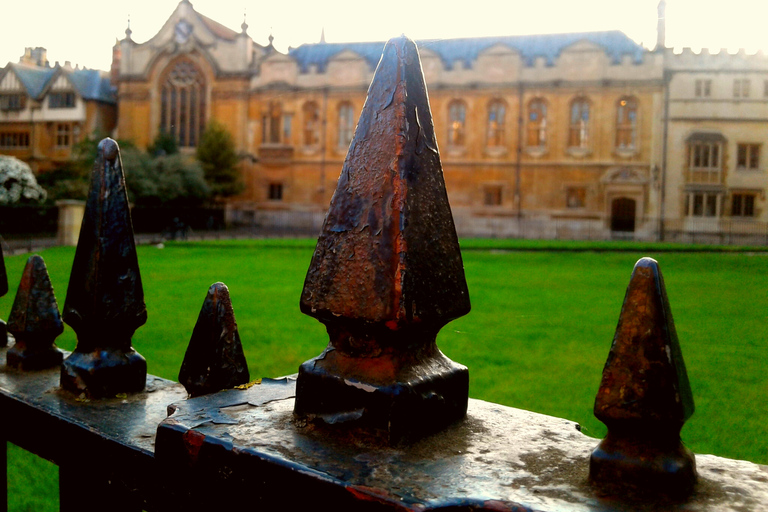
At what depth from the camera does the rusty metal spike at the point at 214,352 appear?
5.01 ft

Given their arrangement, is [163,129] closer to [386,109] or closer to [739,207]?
[739,207]

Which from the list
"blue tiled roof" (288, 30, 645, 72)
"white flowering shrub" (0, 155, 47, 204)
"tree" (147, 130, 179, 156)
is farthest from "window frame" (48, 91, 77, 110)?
"white flowering shrub" (0, 155, 47, 204)

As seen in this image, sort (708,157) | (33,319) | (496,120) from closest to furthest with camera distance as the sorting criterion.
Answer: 1. (33,319)
2. (708,157)
3. (496,120)

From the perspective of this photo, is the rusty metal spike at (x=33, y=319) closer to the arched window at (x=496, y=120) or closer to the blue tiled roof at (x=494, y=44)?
the blue tiled roof at (x=494, y=44)

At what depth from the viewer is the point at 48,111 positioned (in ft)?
125

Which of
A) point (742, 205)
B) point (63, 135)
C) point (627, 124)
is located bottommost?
point (742, 205)

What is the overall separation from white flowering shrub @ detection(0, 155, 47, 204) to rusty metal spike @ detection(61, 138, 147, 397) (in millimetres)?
26359

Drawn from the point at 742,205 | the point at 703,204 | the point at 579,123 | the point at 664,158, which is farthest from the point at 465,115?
the point at 742,205

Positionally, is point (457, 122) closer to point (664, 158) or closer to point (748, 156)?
point (664, 158)

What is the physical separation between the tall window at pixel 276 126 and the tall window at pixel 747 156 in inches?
879

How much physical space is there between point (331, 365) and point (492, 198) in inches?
1330

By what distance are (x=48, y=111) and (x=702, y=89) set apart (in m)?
34.4

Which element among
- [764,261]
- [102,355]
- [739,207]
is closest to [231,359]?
[102,355]

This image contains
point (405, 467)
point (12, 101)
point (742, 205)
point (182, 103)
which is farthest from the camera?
point (12, 101)
